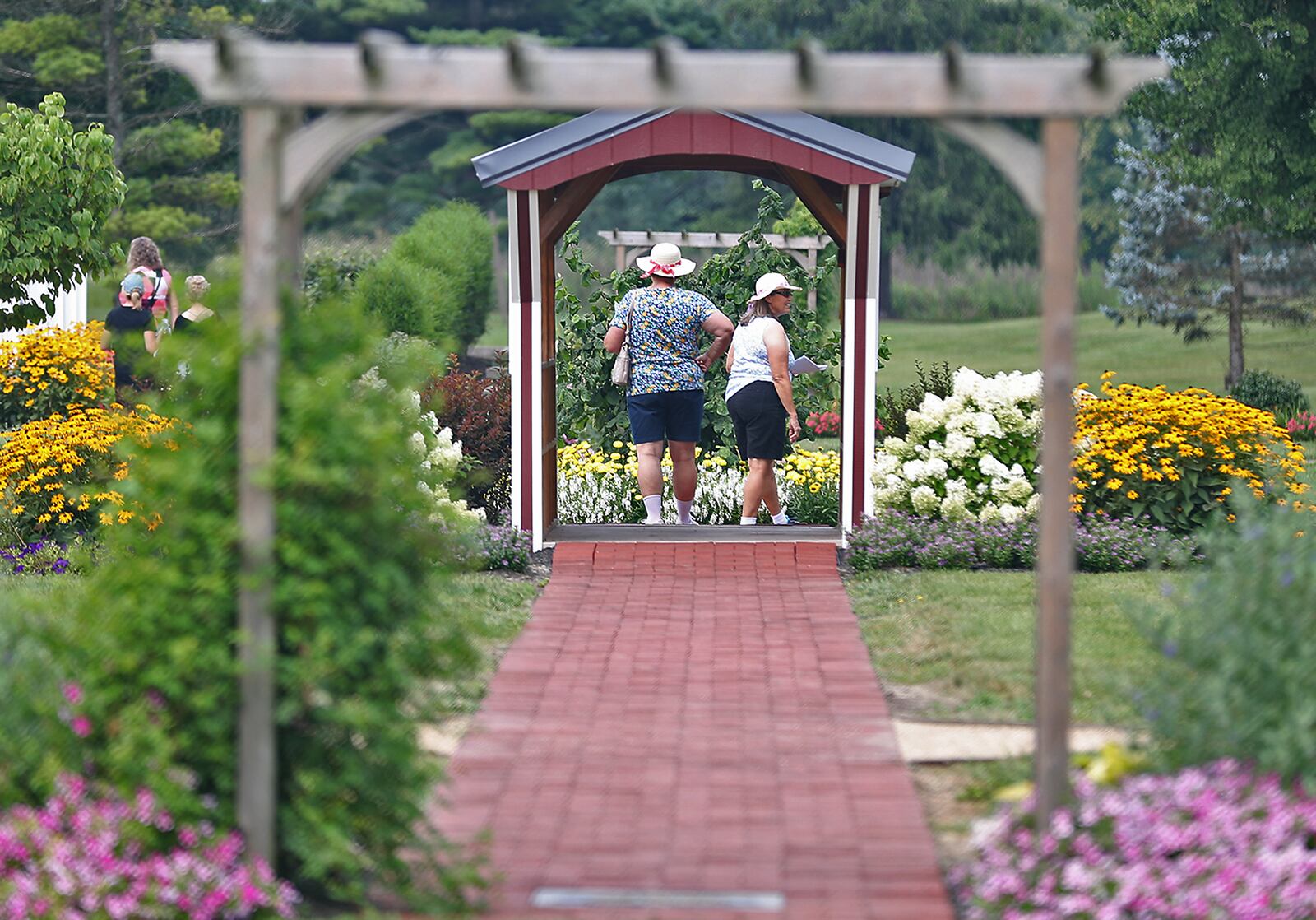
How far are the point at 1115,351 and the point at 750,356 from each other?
22789 mm

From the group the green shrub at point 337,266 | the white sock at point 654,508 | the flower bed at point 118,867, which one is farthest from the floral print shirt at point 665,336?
the green shrub at point 337,266

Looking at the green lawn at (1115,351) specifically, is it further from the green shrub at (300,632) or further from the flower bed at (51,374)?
the green shrub at (300,632)

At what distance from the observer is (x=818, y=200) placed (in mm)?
10359

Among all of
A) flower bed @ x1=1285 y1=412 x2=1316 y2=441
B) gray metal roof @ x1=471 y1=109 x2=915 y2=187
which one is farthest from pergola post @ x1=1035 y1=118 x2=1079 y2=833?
flower bed @ x1=1285 y1=412 x2=1316 y2=441

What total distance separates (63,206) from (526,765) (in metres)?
6.38

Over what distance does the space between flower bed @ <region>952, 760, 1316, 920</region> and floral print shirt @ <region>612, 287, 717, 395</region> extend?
567cm

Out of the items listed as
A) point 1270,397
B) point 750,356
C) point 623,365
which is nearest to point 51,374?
point 623,365

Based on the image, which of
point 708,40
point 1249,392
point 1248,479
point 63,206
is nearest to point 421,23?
point 708,40

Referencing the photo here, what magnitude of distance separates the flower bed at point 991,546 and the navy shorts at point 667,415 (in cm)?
117

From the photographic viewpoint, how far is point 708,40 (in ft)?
126

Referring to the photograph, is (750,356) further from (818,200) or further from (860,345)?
(818,200)

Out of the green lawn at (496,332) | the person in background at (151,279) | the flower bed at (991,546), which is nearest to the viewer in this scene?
the flower bed at (991,546)

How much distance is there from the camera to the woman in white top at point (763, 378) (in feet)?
33.0

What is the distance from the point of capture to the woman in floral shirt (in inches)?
398
